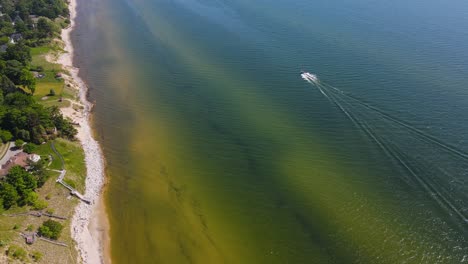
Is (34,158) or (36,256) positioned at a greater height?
(34,158)

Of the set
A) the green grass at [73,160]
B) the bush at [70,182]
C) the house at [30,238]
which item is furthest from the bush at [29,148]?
the house at [30,238]

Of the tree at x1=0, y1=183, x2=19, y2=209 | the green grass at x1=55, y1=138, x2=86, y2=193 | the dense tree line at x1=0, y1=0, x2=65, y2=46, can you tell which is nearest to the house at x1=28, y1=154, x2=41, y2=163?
the green grass at x1=55, y1=138, x2=86, y2=193

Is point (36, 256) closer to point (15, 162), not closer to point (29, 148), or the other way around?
point (15, 162)

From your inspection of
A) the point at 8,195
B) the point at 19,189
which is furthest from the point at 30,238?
the point at 19,189

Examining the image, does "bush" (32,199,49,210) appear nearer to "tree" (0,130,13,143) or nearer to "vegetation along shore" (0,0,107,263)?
"vegetation along shore" (0,0,107,263)

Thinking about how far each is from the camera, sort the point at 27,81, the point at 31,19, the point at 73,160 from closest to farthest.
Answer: the point at 73,160
the point at 27,81
the point at 31,19

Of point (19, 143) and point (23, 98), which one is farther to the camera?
point (23, 98)

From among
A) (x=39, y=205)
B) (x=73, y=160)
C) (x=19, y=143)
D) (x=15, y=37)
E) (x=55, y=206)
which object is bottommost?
(x=55, y=206)
